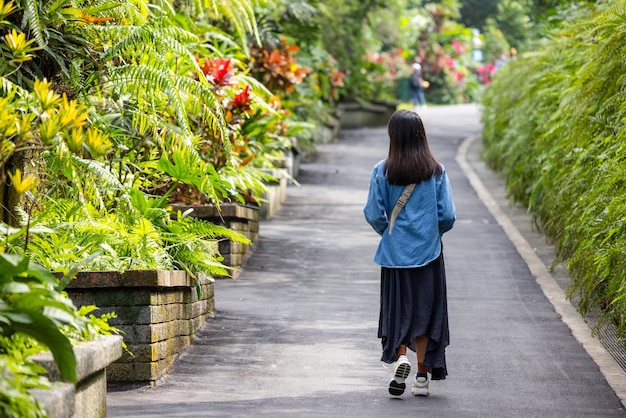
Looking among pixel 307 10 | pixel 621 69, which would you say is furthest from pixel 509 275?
pixel 307 10

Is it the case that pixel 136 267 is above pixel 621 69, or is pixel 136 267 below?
below

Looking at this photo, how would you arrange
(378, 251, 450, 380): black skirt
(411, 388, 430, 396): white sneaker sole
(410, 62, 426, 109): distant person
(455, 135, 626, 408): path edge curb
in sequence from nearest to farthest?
(411, 388, 430, 396): white sneaker sole < (378, 251, 450, 380): black skirt < (455, 135, 626, 408): path edge curb < (410, 62, 426, 109): distant person

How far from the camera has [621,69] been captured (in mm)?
9711

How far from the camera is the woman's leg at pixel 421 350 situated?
7.27 m

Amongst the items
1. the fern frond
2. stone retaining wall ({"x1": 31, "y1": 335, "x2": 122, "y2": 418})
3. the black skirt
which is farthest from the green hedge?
the fern frond

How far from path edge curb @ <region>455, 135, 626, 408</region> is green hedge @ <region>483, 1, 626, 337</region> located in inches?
8.0

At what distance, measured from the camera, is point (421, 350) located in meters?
7.36

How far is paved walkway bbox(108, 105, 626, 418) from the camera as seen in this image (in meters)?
6.88

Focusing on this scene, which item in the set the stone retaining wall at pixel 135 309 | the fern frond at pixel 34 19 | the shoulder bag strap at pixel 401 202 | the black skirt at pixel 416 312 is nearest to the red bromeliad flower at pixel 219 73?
the fern frond at pixel 34 19

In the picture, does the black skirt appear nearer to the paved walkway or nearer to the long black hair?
the paved walkway

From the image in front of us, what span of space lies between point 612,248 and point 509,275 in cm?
365

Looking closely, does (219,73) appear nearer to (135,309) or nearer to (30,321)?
(135,309)

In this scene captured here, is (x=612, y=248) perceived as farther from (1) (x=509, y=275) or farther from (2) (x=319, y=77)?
(2) (x=319, y=77)

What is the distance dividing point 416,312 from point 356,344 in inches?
48.3
